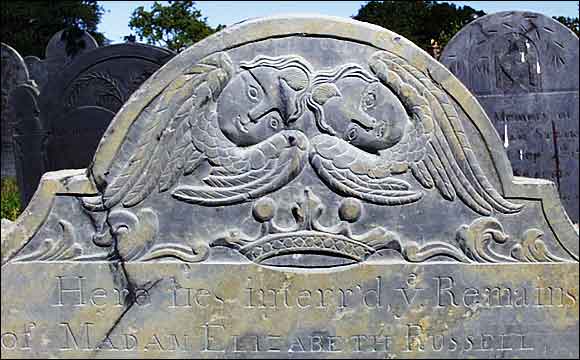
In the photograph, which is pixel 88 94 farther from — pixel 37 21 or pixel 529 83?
pixel 37 21

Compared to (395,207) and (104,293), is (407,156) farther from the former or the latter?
(104,293)

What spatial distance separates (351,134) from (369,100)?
0.17 metres

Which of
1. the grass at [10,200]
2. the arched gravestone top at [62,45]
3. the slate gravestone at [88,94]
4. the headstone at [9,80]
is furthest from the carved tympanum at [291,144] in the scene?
the arched gravestone top at [62,45]

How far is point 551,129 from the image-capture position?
6.89 metres

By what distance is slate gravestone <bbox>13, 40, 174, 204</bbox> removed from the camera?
26.7 ft

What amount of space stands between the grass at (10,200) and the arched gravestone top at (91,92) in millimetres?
1562

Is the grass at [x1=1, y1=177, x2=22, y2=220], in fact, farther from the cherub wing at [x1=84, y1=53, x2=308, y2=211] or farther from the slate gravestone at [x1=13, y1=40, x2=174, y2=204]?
the cherub wing at [x1=84, y1=53, x2=308, y2=211]

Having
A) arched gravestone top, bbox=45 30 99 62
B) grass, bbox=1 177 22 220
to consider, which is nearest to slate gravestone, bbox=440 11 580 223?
grass, bbox=1 177 22 220

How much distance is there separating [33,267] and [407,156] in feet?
5.59

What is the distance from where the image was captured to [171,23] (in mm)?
29688

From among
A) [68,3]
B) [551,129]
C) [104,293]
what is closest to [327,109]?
[104,293]

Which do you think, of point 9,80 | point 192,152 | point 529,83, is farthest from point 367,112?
point 9,80

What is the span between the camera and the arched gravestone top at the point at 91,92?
815 centimetres

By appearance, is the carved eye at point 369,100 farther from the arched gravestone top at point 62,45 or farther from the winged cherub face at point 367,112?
the arched gravestone top at point 62,45
